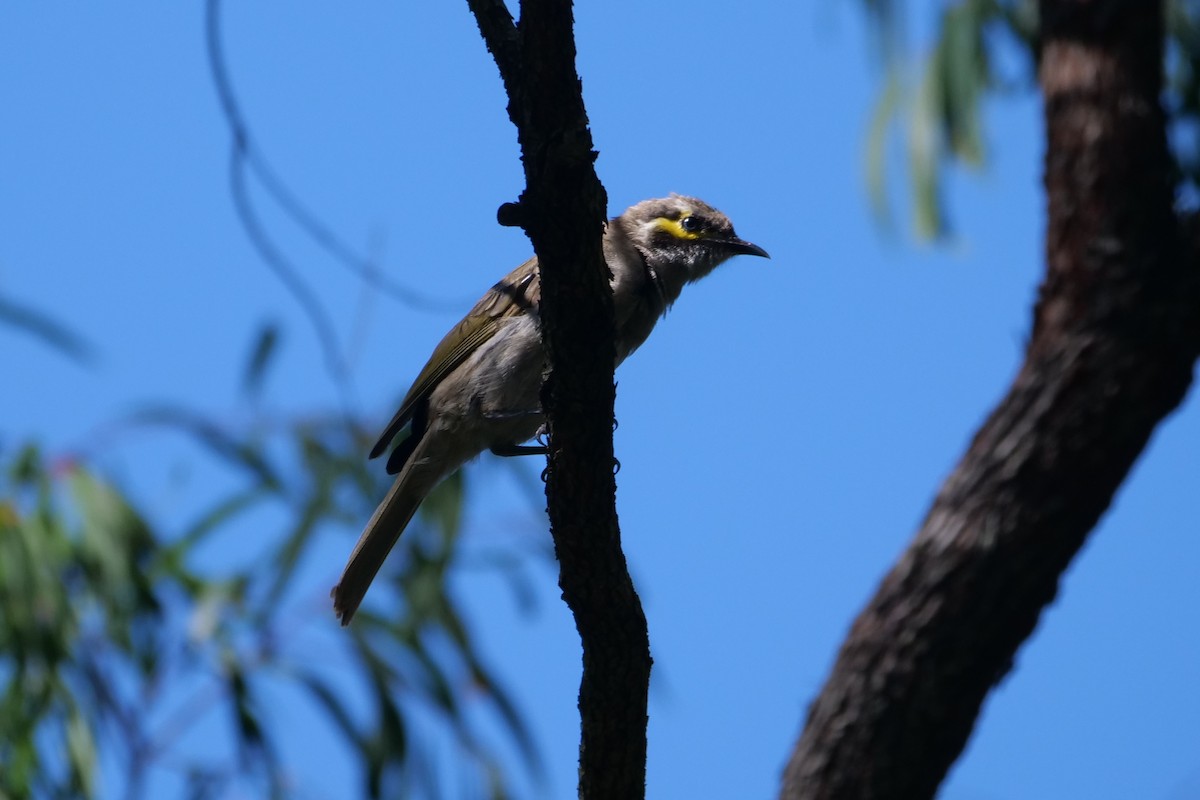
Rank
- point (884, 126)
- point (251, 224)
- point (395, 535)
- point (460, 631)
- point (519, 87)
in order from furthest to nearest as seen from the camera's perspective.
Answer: point (460, 631)
point (884, 126)
point (395, 535)
point (251, 224)
point (519, 87)

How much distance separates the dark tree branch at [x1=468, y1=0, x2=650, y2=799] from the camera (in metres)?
2.86

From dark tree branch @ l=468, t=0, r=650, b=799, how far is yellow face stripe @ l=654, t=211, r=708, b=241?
84.5 inches

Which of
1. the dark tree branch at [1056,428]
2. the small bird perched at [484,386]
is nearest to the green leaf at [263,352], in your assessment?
the small bird perched at [484,386]

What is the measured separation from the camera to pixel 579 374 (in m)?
3.15

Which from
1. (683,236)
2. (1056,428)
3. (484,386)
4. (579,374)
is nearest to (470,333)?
(484,386)

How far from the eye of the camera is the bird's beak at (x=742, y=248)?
5.41 metres

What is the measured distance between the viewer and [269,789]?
18.7ft

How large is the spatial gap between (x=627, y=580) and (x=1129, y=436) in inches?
54.1

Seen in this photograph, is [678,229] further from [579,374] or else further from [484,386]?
[579,374]

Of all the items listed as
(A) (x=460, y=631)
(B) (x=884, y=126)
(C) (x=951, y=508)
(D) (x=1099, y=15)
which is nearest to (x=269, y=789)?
(A) (x=460, y=631)

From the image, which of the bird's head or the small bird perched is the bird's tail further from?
the bird's head

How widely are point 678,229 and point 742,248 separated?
11.6 inches

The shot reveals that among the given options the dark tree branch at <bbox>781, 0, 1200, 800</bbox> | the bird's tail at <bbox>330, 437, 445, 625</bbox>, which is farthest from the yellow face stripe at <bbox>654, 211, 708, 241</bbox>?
the dark tree branch at <bbox>781, 0, 1200, 800</bbox>

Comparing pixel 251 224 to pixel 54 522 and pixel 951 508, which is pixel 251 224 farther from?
pixel 54 522
